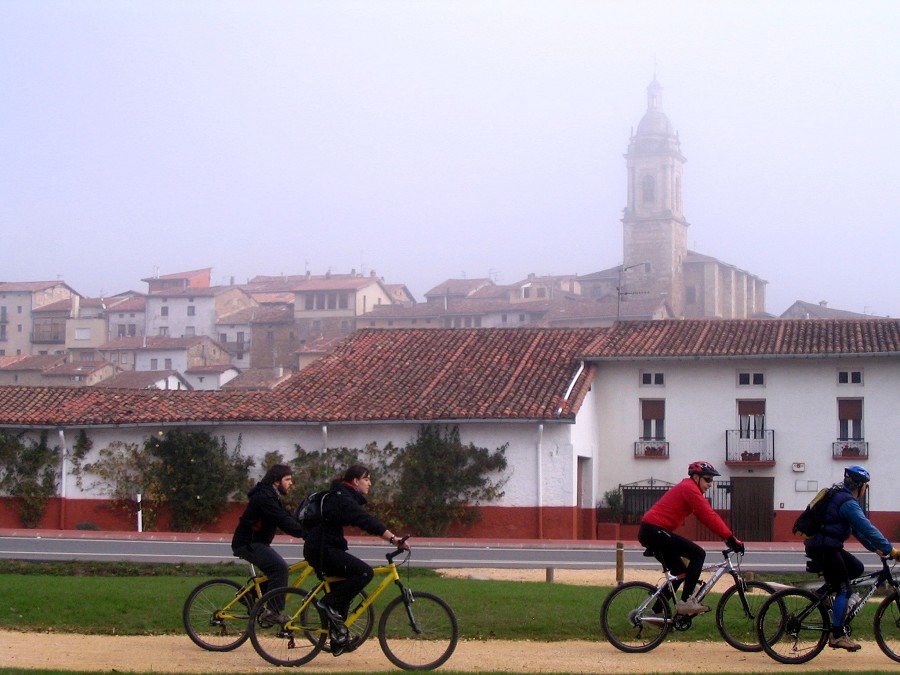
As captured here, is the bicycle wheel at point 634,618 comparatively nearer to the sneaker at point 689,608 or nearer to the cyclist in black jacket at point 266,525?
the sneaker at point 689,608

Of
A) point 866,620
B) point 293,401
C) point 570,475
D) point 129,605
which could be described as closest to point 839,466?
point 570,475

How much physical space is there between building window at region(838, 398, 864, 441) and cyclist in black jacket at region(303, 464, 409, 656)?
27900 mm

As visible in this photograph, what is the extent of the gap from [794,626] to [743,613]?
1.97 ft

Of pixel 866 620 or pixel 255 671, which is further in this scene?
pixel 866 620

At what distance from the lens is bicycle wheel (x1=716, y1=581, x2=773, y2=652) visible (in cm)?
1199

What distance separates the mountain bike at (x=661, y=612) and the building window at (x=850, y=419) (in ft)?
84.7

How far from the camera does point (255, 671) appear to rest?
36.2ft

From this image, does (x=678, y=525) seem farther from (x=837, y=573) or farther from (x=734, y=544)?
(x=837, y=573)

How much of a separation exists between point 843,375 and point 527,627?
2577 centimetres

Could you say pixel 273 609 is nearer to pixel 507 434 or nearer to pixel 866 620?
pixel 866 620

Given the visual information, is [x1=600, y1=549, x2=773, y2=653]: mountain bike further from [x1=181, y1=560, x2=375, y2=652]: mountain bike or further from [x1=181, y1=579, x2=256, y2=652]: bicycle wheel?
[x1=181, y1=579, x2=256, y2=652]: bicycle wheel

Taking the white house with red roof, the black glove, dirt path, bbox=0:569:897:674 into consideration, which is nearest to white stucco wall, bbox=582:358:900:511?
the white house with red roof

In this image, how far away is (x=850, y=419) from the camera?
36.5 metres

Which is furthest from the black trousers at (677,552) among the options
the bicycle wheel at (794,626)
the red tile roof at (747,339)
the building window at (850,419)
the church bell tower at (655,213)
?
the church bell tower at (655,213)
